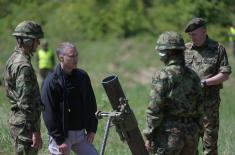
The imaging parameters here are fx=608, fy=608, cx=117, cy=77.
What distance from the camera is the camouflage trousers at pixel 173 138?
234 inches

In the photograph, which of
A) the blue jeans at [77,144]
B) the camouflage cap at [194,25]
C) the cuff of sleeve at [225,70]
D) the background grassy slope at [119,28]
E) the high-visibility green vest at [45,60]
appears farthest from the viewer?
the background grassy slope at [119,28]

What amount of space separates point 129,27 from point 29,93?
27.6 m

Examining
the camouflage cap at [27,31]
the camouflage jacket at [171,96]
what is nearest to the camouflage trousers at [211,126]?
the camouflage jacket at [171,96]

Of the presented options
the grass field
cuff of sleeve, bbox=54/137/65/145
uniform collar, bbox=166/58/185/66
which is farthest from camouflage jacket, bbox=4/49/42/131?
the grass field

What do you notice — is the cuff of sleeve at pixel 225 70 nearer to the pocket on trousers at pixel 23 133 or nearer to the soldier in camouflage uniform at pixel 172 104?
the soldier in camouflage uniform at pixel 172 104

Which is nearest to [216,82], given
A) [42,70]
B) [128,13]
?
[42,70]

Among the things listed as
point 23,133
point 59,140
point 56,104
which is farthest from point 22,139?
point 56,104

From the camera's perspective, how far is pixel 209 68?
25.6 feet

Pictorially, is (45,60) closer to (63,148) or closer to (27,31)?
(27,31)

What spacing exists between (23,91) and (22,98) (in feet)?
0.25

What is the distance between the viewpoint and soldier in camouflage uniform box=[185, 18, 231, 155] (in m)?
7.80

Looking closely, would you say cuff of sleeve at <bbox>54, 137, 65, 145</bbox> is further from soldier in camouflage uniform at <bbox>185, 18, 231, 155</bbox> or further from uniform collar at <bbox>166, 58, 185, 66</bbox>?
soldier in camouflage uniform at <bbox>185, 18, 231, 155</bbox>

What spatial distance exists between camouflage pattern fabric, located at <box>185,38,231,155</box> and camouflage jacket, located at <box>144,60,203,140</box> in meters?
1.87

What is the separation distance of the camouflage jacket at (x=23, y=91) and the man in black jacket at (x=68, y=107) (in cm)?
13
